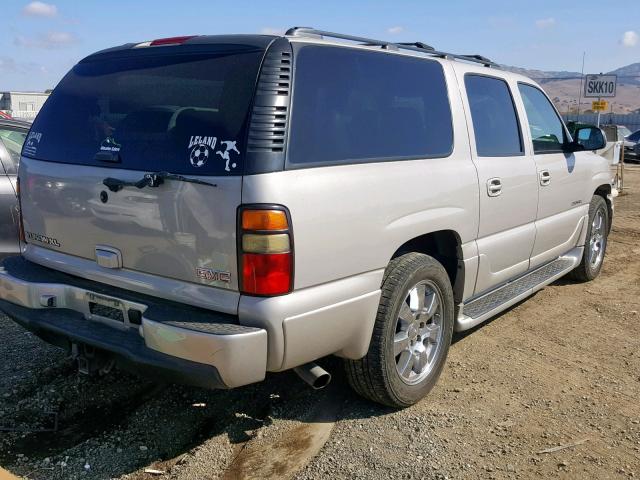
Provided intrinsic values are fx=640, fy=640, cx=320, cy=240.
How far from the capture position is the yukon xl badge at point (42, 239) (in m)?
3.48

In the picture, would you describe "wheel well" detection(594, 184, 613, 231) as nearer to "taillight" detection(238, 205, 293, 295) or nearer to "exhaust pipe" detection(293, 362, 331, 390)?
"exhaust pipe" detection(293, 362, 331, 390)

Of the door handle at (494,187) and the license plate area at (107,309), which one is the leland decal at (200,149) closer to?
the license plate area at (107,309)

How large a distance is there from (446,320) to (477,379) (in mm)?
552

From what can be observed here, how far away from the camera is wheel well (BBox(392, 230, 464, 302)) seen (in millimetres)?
3930

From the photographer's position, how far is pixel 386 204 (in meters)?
3.26

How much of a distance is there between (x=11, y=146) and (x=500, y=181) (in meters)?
4.06

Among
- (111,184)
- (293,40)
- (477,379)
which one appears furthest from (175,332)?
(477,379)

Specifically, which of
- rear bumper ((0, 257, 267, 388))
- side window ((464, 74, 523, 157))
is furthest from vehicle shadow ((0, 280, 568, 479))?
side window ((464, 74, 523, 157))

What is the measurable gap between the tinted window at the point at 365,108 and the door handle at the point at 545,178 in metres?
1.30

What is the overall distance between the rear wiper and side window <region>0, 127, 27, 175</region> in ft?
8.98

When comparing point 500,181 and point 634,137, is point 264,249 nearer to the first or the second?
point 500,181

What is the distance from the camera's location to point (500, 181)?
14.2ft

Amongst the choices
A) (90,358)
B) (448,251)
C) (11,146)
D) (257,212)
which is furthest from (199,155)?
(11,146)

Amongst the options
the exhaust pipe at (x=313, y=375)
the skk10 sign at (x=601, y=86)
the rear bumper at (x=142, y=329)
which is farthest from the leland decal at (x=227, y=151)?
the skk10 sign at (x=601, y=86)
